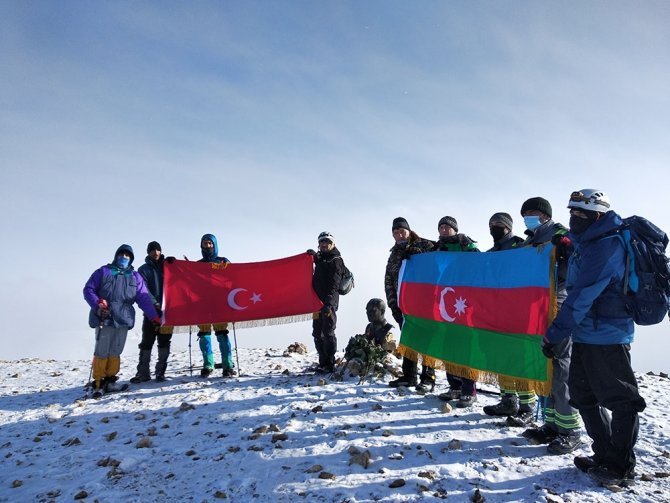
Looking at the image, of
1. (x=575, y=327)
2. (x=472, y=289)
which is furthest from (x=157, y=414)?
(x=575, y=327)

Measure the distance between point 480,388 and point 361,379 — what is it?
235 cm

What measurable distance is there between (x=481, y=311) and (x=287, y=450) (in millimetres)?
3487

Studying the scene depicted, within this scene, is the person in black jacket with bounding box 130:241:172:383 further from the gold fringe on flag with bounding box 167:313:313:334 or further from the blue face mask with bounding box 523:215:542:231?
the blue face mask with bounding box 523:215:542:231

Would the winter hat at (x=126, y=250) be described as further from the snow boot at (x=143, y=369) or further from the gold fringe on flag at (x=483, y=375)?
the gold fringe on flag at (x=483, y=375)

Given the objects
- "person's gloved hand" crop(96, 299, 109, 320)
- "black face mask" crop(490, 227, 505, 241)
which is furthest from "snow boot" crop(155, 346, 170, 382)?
"black face mask" crop(490, 227, 505, 241)

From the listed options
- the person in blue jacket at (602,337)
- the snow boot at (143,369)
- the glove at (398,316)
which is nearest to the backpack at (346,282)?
the glove at (398,316)

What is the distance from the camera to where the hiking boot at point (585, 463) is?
4445mm

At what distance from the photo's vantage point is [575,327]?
4488 mm

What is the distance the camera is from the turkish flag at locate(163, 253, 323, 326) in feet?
31.9

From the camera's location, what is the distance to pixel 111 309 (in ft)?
28.7

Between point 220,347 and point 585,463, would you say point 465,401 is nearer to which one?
point 585,463

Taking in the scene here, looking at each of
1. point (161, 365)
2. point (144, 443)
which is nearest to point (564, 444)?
point (144, 443)

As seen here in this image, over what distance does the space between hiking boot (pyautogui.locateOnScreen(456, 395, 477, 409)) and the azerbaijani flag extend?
24.0 inches

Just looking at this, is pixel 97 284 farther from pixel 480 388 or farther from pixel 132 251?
pixel 480 388
